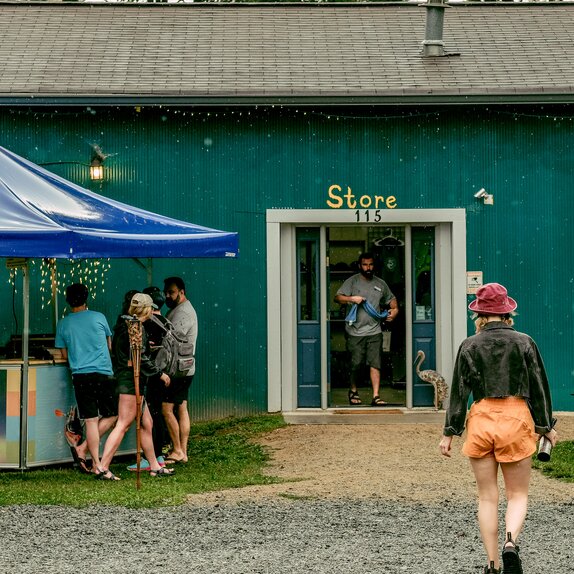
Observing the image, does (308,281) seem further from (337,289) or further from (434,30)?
(434,30)

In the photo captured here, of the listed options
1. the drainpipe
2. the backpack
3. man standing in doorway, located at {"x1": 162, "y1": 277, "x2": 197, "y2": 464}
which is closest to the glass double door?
the drainpipe

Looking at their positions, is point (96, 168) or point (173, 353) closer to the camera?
point (173, 353)

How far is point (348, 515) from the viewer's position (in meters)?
8.82

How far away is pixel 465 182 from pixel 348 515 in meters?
6.46

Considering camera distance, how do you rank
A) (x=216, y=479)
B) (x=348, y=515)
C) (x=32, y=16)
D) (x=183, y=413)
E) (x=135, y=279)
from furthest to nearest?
(x=32, y=16) < (x=135, y=279) < (x=183, y=413) < (x=216, y=479) < (x=348, y=515)

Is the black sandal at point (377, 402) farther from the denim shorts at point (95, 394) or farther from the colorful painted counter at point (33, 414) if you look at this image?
the colorful painted counter at point (33, 414)

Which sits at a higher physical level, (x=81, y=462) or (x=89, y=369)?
(x=89, y=369)

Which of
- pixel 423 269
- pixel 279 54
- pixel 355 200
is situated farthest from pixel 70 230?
pixel 279 54

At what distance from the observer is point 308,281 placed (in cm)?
1441

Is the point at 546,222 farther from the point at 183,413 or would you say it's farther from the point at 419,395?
the point at 183,413

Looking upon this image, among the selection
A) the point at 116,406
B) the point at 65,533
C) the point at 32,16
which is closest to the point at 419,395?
the point at 116,406

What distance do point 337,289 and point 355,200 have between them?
1148 millimetres

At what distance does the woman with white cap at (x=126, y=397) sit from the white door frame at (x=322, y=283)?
→ 3567mm

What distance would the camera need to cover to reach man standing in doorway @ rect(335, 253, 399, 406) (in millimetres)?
14164
